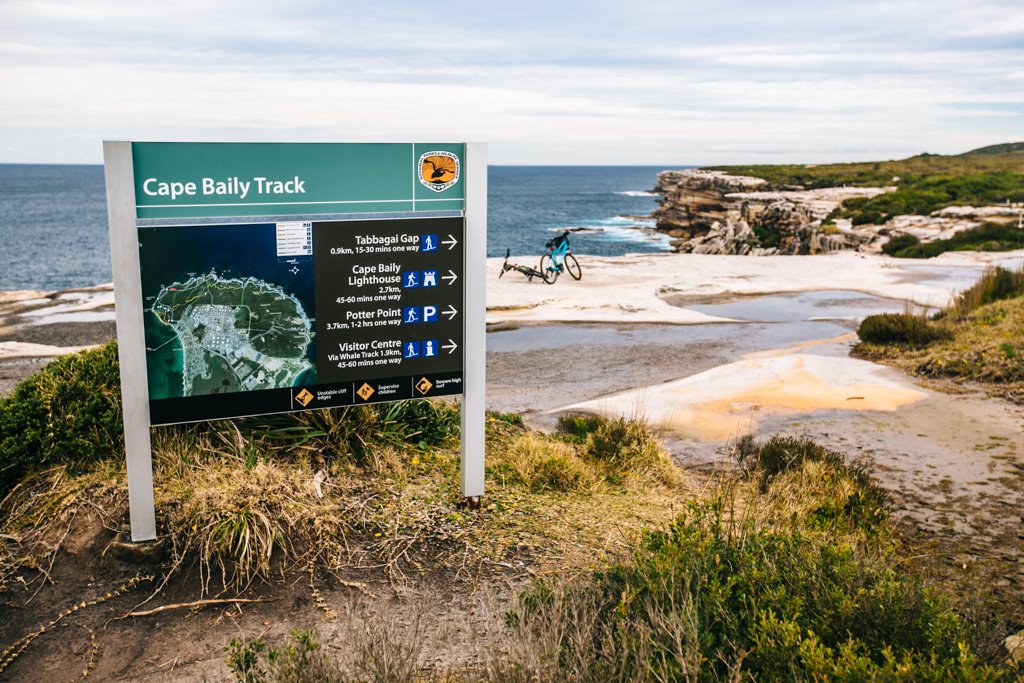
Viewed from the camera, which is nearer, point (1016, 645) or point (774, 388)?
point (1016, 645)

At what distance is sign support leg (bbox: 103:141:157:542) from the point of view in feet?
15.5

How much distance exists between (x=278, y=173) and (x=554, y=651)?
319 centimetres

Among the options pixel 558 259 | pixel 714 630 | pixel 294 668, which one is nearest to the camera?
pixel 294 668

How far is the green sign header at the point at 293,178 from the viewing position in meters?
4.87

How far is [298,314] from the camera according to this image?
5309mm

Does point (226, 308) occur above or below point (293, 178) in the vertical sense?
below

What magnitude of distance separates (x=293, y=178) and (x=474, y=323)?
1.50 meters

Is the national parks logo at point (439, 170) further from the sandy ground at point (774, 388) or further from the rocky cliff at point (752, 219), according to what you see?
the rocky cliff at point (752, 219)

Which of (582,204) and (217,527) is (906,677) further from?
(582,204)

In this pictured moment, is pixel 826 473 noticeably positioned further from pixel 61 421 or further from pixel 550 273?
pixel 550 273

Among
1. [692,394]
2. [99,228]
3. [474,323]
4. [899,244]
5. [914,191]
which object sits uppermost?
[914,191]

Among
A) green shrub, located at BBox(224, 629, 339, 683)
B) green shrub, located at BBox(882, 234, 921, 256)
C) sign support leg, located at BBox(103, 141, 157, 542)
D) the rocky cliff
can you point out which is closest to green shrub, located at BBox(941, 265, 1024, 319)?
sign support leg, located at BBox(103, 141, 157, 542)

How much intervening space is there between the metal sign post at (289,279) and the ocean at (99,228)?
11877 mm

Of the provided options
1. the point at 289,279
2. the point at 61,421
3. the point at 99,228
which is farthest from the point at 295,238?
the point at 99,228
